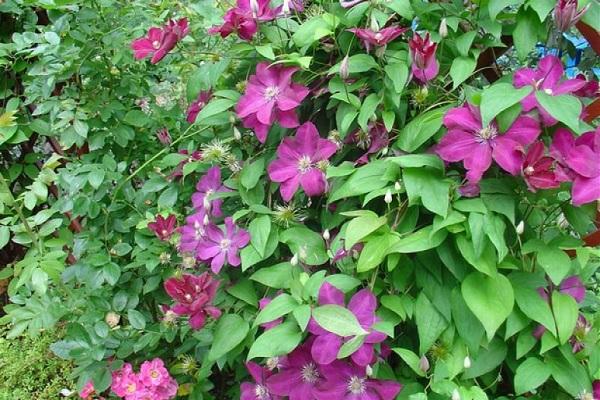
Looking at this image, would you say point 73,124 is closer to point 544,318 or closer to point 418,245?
point 418,245

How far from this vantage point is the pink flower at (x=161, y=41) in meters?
1.07

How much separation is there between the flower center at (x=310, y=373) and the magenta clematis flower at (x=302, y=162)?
0.86ft

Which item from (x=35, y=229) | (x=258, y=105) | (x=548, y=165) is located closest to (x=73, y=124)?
(x=35, y=229)

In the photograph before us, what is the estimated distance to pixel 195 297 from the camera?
1002 millimetres

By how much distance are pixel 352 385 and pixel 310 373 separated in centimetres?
7

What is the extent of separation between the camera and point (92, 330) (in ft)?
4.12

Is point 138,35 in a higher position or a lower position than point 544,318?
higher

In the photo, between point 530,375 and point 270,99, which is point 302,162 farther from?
point 530,375

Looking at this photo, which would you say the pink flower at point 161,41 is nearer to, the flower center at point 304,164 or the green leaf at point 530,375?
the flower center at point 304,164

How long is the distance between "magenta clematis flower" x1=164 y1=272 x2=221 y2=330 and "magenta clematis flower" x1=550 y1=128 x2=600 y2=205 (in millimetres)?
565

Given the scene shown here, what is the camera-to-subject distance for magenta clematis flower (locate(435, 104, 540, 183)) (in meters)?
0.80

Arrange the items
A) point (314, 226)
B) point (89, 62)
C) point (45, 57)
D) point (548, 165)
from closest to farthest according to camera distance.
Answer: point (548, 165) < point (314, 226) < point (45, 57) < point (89, 62)

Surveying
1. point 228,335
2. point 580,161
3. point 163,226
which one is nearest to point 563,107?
point 580,161

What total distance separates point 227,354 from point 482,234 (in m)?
0.50
